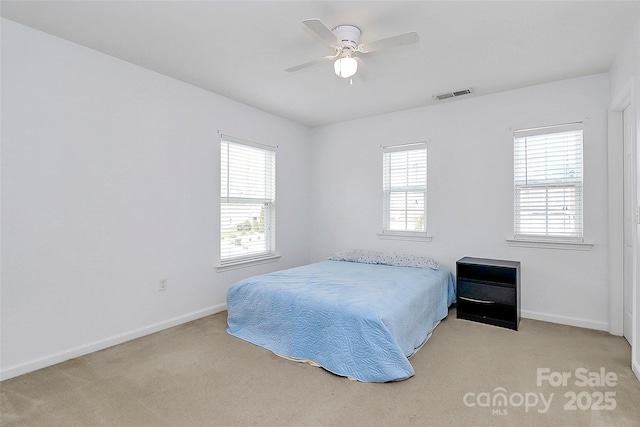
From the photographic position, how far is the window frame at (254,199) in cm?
391

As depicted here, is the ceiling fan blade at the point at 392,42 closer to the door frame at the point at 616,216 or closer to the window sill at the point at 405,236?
the door frame at the point at 616,216

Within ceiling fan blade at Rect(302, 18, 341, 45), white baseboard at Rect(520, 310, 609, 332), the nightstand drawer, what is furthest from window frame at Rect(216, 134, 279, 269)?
white baseboard at Rect(520, 310, 609, 332)

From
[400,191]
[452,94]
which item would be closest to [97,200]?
[400,191]

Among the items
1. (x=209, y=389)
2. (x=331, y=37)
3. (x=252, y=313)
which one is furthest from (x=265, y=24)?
(x=209, y=389)

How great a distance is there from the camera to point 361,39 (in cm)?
255

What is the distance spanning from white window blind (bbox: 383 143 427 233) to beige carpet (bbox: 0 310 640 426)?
177 cm

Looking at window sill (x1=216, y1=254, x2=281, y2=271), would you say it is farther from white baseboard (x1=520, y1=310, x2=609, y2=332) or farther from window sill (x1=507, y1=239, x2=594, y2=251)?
white baseboard (x1=520, y1=310, x2=609, y2=332)

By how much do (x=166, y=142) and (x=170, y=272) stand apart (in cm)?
133

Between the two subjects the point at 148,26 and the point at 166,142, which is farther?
the point at 166,142

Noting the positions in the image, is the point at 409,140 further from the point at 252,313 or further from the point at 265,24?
the point at 252,313

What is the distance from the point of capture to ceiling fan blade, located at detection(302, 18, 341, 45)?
1.88 meters

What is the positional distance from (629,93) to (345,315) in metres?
2.87

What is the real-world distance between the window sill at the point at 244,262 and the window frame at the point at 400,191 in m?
1.56

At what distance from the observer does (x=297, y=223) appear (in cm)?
502
